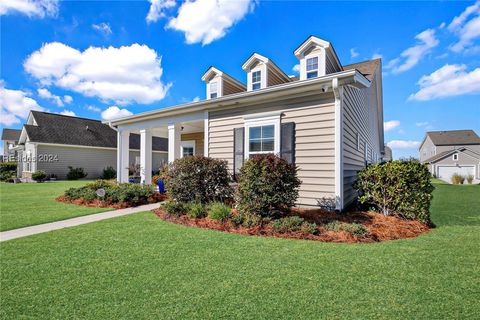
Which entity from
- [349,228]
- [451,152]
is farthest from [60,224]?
[451,152]

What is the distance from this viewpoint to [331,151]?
256 inches

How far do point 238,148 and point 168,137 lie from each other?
15.6 ft

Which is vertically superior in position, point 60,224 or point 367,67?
point 367,67

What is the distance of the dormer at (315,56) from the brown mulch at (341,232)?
15.1 feet

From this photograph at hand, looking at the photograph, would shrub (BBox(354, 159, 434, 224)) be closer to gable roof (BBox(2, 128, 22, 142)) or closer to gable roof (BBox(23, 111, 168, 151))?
gable roof (BBox(23, 111, 168, 151))

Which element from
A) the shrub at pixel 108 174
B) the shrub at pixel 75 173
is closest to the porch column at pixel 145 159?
the shrub at pixel 108 174

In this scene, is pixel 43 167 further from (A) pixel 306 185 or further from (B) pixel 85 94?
(A) pixel 306 185

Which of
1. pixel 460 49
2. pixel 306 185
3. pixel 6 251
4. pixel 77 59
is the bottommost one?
pixel 6 251

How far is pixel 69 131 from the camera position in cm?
2184

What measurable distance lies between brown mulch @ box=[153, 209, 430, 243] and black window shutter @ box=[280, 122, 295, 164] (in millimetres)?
1576

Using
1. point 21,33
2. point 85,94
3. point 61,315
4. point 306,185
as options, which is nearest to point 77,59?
point 21,33

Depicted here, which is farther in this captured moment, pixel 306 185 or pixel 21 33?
pixel 21 33

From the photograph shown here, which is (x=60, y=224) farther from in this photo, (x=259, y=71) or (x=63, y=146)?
(x=63, y=146)

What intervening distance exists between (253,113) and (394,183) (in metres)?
4.44
